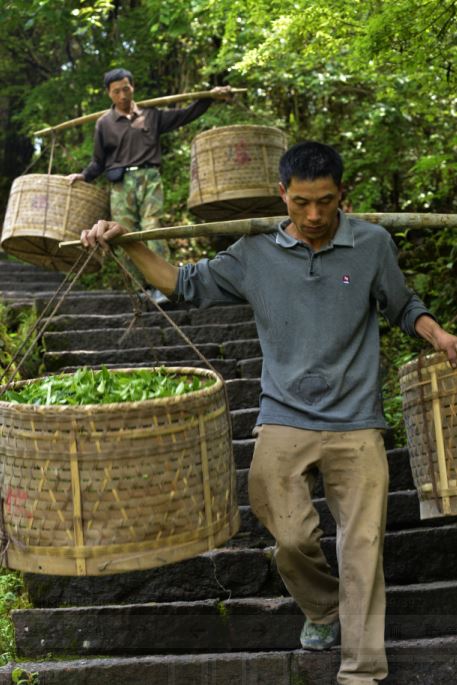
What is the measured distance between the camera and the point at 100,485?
112 inches

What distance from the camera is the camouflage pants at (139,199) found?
7.25m

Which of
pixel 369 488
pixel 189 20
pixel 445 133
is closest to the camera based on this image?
pixel 369 488

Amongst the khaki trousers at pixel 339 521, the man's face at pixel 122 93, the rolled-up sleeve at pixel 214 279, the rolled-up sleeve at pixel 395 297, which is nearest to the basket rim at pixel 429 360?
the rolled-up sleeve at pixel 395 297

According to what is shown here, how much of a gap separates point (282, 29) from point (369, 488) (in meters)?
3.95

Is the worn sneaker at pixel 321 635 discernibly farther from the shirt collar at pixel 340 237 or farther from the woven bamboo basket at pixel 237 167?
the woven bamboo basket at pixel 237 167

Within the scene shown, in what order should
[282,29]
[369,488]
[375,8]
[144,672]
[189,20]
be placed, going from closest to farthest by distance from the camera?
[369,488]
[144,672]
[375,8]
[282,29]
[189,20]

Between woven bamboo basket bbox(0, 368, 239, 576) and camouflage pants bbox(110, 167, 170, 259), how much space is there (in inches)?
175

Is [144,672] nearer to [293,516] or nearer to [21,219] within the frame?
[293,516]

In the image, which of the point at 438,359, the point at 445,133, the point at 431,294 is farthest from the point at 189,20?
the point at 438,359

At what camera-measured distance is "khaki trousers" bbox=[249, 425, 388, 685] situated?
10.2 feet

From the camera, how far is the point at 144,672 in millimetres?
3617

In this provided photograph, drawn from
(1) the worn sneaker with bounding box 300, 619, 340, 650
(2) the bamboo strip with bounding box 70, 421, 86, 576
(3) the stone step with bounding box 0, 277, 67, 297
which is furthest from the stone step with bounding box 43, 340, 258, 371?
(2) the bamboo strip with bounding box 70, 421, 86, 576

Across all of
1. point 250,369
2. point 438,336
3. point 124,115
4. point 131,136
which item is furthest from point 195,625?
point 124,115

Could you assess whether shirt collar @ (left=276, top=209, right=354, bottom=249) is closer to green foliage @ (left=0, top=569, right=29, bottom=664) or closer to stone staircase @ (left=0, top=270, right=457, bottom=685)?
stone staircase @ (left=0, top=270, right=457, bottom=685)
